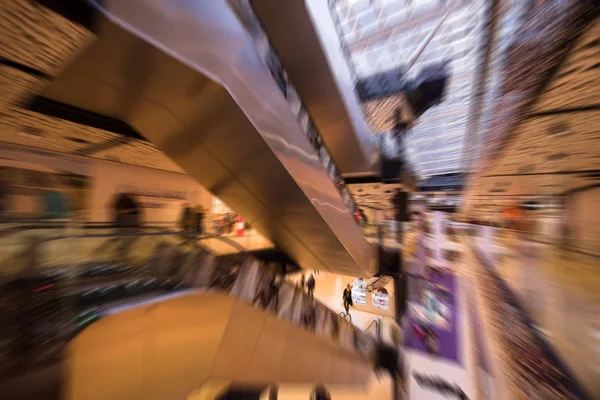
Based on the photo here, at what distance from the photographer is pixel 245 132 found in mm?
1323

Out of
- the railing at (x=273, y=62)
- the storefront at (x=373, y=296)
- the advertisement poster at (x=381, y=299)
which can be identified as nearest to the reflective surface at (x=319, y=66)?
the railing at (x=273, y=62)

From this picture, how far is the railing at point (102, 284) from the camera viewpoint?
84 cm

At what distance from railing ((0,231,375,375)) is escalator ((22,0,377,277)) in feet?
2.04

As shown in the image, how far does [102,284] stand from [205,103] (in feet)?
3.53

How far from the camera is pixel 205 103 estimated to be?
3.88 feet

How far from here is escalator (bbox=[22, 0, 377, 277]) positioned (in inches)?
34.8

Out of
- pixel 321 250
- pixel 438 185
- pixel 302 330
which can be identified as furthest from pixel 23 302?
pixel 438 185

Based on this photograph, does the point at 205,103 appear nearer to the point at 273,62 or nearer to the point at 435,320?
the point at 273,62

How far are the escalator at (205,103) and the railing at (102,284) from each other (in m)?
0.62

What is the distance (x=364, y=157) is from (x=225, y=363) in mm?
2340

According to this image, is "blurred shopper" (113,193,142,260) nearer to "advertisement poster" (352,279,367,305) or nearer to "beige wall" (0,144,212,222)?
"beige wall" (0,144,212,222)

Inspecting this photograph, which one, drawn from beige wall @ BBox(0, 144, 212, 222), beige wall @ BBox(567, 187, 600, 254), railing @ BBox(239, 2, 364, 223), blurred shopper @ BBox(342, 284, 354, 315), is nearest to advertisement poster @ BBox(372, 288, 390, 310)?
blurred shopper @ BBox(342, 284, 354, 315)

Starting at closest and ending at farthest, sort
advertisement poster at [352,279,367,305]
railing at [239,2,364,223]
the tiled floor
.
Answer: the tiled floor < railing at [239,2,364,223] < advertisement poster at [352,279,367,305]

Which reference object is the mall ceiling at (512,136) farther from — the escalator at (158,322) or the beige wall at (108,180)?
the escalator at (158,322)
